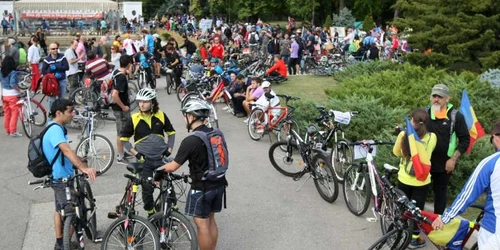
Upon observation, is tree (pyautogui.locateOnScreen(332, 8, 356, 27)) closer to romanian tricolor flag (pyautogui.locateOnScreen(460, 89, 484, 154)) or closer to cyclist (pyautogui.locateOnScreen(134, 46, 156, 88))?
cyclist (pyautogui.locateOnScreen(134, 46, 156, 88))

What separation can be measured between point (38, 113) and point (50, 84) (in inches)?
53.5

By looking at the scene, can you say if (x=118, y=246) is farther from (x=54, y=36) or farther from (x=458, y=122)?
(x=54, y=36)

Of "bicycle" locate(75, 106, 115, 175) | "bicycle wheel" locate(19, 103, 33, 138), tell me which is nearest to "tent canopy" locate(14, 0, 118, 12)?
"bicycle wheel" locate(19, 103, 33, 138)

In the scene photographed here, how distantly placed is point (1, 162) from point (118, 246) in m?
5.46

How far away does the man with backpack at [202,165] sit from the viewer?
16.0 feet

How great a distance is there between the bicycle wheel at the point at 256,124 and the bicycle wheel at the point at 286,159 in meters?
2.25

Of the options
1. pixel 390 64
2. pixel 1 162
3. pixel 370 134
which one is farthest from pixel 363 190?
pixel 390 64

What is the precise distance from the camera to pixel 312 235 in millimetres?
6324

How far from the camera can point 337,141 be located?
838cm

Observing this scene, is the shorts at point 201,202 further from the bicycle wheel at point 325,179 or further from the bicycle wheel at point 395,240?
the bicycle wheel at point 325,179

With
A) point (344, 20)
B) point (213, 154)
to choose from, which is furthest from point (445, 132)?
point (344, 20)

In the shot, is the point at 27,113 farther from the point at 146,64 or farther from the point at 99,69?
the point at 146,64

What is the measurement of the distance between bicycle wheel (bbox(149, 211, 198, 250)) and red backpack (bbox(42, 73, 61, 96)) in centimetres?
718

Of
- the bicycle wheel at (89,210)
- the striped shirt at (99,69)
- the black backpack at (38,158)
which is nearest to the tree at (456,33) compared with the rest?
the striped shirt at (99,69)
